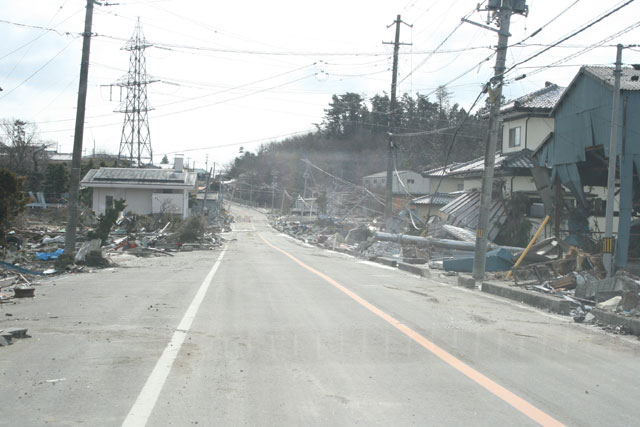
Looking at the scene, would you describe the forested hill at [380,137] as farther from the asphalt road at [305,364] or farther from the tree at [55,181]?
the asphalt road at [305,364]

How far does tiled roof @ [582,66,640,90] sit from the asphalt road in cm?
813

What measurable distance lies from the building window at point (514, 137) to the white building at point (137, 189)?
29188 millimetres

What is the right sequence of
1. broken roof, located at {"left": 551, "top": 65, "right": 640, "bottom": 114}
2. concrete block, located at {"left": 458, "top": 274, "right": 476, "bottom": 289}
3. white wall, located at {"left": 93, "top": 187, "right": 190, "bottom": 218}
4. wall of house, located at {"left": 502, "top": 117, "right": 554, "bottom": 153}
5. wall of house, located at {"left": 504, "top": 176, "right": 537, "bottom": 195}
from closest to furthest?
broken roof, located at {"left": 551, "top": 65, "right": 640, "bottom": 114}
concrete block, located at {"left": 458, "top": 274, "right": 476, "bottom": 289}
wall of house, located at {"left": 504, "top": 176, "right": 537, "bottom": 195}
wall of house, located at {"left": 502, "top": 117, "right": 554, "bottom": 153}
white wall, located at {"left": 93, "top": 187, "right": 190, "bottom": 218}

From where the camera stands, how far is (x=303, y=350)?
7234mm

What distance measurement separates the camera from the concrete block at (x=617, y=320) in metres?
9.01

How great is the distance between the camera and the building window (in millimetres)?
31097

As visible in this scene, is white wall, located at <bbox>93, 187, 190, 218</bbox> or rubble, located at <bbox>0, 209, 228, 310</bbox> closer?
rubble, located at <bbox>0, 209, 228, 310</bbox>

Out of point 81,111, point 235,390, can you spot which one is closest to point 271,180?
point 81,111

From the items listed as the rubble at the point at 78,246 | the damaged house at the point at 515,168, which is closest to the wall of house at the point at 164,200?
the rubble at the point at 78,246

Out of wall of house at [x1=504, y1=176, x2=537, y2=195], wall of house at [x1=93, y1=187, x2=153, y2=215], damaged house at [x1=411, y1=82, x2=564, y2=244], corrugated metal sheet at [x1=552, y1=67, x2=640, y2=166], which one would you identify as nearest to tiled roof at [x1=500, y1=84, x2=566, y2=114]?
damaged house at [x1=411, y1=82, x2=564, y2=244]

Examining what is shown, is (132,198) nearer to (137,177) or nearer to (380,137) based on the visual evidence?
(137,177)

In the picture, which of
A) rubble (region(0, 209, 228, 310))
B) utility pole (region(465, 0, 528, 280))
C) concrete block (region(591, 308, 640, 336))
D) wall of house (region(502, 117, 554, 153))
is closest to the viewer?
concrete block (region(591, 308, 640, 336))

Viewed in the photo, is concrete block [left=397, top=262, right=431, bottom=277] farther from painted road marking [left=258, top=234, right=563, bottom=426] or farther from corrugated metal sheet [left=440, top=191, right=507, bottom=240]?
painted road marking [left=258, top=234, right=563, bottom=426]

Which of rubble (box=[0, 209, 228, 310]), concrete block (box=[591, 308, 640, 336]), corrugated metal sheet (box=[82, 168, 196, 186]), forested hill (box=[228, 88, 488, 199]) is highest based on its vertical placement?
forested hill (box=[228, 88, 488, 199])
